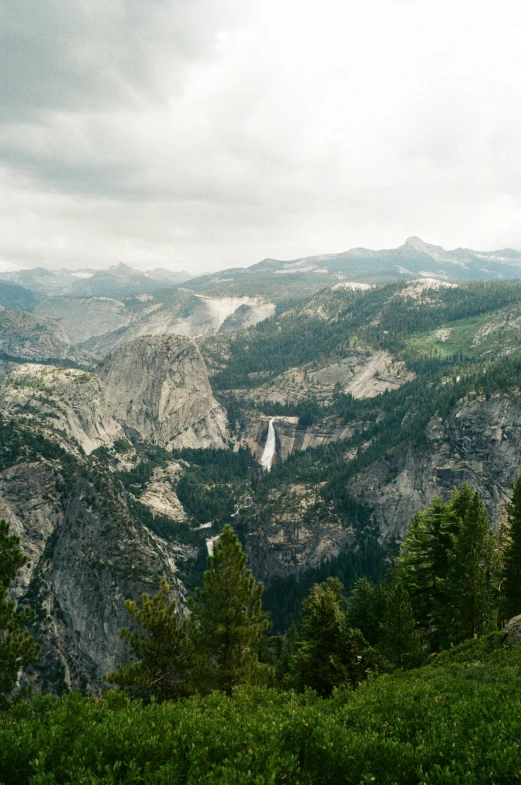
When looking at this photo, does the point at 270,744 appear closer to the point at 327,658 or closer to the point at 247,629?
the point at 247,629

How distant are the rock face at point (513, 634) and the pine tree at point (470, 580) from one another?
36.5 feet

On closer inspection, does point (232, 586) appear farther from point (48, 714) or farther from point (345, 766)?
point (345, 766)

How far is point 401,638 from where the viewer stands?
139 ft

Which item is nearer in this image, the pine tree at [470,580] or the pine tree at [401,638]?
the pine tree at [401,638]

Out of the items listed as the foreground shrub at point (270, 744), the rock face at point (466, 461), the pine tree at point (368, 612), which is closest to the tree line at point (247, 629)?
the foreground shrub at point (270, 744)

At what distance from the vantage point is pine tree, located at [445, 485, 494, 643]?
43.9m

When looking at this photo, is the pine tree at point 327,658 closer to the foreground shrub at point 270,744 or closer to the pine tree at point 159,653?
the pine tree at point 159,653

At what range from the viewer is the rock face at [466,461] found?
168375mm

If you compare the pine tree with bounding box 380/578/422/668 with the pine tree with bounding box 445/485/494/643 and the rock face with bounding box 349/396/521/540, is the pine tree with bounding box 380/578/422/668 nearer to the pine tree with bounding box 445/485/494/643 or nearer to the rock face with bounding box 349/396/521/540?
the pine tree with bounding box 445/485/494/643

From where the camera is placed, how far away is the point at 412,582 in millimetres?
54094

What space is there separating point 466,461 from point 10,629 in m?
181

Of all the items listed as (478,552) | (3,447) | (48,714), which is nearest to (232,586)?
(48,714)

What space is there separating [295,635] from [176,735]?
8009 centimetres

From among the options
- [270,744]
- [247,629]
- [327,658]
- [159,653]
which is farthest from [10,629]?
[270,744]
